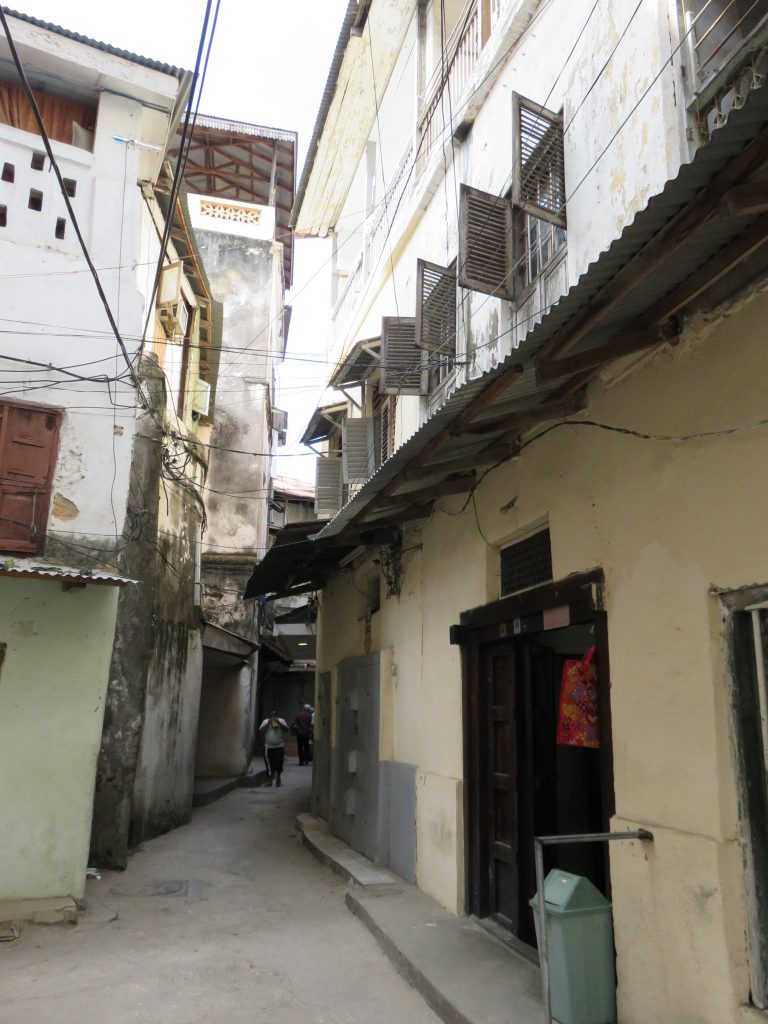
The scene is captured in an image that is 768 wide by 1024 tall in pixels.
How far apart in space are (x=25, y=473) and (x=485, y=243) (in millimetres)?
5424

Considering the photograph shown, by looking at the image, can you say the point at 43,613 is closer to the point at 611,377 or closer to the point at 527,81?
the point at 611,377

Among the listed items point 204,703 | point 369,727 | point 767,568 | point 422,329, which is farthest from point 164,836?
point 767,568

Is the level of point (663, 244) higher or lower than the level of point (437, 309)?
lower

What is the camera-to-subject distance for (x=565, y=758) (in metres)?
7.24

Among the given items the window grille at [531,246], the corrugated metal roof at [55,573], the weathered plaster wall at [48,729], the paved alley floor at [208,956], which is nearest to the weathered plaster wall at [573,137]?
the window grille at [531,246]

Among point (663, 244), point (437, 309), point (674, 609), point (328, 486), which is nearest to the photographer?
point (663, 244)

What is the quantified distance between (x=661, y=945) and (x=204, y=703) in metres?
16.7

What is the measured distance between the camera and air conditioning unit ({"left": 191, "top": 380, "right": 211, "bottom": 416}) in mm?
14234

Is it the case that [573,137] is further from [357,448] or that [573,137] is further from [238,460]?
[238,460]

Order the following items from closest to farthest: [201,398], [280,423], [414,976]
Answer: [414,976] < [201,398] < [280,423]

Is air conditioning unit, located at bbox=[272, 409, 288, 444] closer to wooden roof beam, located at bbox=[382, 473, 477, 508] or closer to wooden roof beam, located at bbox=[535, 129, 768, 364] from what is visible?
wooden roof beam, located at bbox=[382, 473, 477, 508]

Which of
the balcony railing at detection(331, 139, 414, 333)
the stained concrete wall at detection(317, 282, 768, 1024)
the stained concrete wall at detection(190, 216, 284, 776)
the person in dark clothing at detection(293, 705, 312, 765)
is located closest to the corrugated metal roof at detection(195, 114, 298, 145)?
the stained concrete wall at detection(190, 216, 284, 776)

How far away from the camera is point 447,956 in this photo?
5.84 meters

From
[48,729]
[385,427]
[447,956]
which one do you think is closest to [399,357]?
[385,427]
